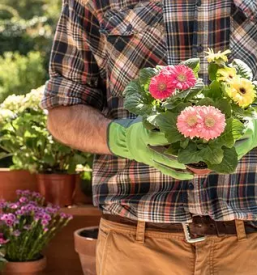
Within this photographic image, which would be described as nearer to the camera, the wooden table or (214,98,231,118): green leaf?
(214,98,231,118): green leaf

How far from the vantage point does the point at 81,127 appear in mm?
2094

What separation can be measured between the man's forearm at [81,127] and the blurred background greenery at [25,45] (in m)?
8.29

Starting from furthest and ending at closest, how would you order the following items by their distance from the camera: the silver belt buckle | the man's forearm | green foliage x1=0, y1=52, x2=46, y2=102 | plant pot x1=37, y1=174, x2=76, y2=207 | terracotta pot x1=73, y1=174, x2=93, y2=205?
green foliage x1=0, y1=52, x2=46, y2=102 < terracotta pot x1=73, y1=174, x2=93, y2=205 < plant pot x1=37, y1=174, x2=76, y2=207 < the man's forearm < the silver belt buckle

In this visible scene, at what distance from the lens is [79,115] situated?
211 centimetres

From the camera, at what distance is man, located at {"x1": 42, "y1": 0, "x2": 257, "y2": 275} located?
1.93 m

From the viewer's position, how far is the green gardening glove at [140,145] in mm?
1732

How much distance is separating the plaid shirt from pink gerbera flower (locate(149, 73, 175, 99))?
338 mm

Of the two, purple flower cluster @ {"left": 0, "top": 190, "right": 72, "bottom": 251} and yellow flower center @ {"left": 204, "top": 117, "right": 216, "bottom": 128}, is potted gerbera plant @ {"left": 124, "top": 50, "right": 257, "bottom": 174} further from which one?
purple flower cluster @ {"left": 0, "top": 190, "right": 72, "bottom": 251}

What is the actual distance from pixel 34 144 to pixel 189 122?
1688 mm

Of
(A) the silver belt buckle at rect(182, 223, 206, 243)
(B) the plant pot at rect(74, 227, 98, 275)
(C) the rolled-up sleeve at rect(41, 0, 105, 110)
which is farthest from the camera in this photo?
(B) the plant pot at rect(74, 227, 98, 275)

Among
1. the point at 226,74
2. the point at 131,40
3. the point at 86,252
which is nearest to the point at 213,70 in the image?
the point at 226,74

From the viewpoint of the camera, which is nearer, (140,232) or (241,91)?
(241,91)

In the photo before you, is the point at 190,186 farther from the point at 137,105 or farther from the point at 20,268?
the point at 20,268

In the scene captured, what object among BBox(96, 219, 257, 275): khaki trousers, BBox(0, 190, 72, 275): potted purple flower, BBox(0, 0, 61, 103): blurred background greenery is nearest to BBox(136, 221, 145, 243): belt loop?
BBox(96, 219, 257, 275): khaki trousers
